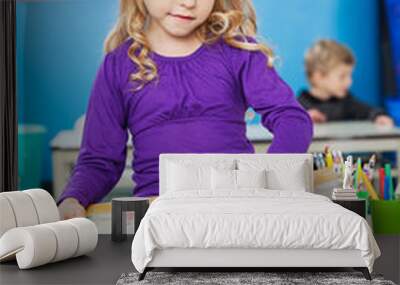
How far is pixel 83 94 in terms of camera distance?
6227 mm

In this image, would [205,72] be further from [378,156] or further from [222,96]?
[378,156]

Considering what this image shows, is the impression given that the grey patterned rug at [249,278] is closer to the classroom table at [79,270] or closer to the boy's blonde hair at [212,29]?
the classroom table at [79,270]

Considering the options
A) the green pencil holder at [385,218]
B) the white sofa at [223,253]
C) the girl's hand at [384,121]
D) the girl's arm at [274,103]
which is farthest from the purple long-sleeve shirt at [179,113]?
the white sofa at [223,253]

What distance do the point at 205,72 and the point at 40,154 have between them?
1441mm

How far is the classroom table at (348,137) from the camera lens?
6059 millimetres

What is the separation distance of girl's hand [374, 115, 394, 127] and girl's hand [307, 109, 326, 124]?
400 mm

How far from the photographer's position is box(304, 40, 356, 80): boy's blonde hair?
6.12 meters

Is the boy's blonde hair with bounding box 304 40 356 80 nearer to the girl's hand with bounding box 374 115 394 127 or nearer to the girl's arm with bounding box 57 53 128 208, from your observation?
the girl's hand with bounding box 374 115 394 127

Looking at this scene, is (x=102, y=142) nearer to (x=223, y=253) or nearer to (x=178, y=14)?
(x=178, y=14)

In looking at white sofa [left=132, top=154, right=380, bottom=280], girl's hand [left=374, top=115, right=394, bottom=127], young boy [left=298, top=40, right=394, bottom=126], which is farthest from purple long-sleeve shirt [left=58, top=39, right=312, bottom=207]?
white sofa [left=132, top=154, right=380, bottom=280]

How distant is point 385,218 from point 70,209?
7.74ft

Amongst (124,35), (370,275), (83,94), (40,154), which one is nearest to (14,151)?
(40,154)

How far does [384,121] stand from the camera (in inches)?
241

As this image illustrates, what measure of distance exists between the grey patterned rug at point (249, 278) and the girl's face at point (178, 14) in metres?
2.20
